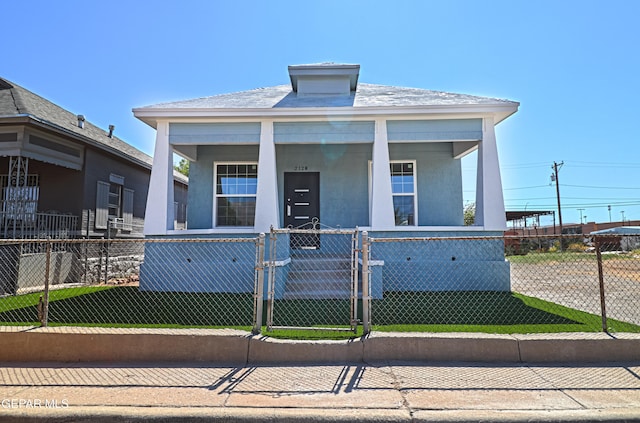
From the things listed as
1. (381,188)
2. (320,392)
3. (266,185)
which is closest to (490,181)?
(381,188)

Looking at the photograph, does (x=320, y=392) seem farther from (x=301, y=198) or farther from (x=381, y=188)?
(x=301, y=198)

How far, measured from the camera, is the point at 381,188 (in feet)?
31.7

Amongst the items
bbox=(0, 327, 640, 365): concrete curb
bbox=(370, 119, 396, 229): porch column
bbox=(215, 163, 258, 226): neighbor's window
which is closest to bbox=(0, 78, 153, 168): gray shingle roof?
bbox=(215, 163, 258, 226): neighbor's window

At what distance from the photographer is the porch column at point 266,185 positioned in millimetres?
9500

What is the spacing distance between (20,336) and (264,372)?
3.22 m

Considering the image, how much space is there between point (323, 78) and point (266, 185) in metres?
4.38

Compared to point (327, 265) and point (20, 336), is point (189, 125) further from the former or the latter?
point (20, 336)

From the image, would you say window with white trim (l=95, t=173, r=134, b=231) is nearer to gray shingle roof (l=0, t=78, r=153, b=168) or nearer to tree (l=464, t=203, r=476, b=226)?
gray shingle roof (l=0, t=78, r=153, b=168)

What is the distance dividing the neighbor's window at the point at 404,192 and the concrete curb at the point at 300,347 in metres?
6.63

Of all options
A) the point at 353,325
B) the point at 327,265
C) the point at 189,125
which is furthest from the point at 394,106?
the point at 353,325

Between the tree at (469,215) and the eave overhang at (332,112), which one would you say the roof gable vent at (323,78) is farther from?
the tree at (469,215)

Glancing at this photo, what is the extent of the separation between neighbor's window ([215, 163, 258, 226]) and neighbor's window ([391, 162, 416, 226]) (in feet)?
13.6

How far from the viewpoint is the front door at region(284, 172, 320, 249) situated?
1159 centimetres

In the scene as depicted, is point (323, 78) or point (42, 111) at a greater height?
point (323, 78)
